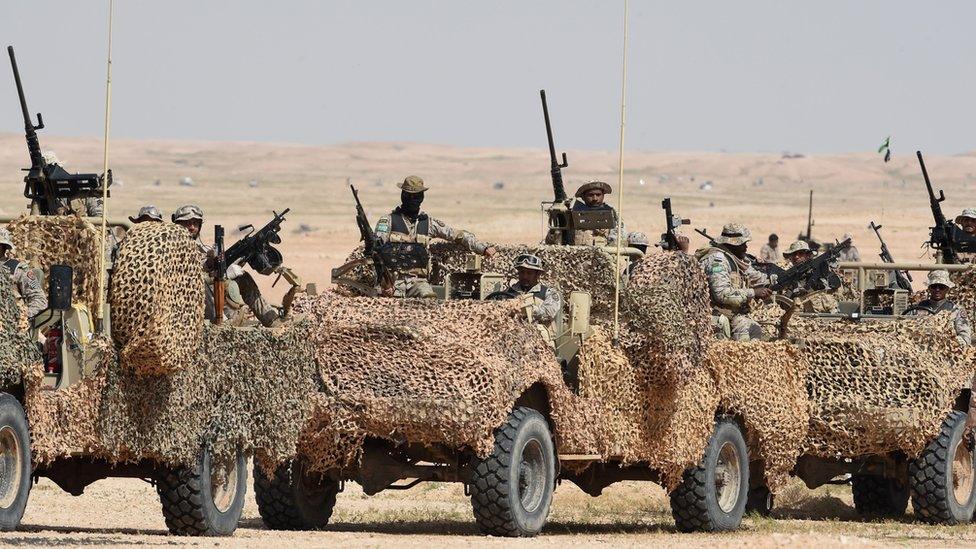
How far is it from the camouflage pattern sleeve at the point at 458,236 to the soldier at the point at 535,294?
2.54 ft

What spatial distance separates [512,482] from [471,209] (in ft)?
229

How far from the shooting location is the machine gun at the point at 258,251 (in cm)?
1723

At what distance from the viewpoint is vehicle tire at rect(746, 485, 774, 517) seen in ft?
62.1

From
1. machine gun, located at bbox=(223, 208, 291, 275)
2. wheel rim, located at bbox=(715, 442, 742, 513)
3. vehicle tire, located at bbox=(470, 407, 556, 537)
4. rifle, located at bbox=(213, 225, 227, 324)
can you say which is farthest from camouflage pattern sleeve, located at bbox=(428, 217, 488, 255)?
wheel rim, located at bbox=(715, 442, 742, 513)

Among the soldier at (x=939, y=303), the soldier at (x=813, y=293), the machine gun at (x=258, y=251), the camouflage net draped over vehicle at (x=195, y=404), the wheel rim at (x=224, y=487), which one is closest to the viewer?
the camouflage net draped over vehicle at (x=195, y=404)

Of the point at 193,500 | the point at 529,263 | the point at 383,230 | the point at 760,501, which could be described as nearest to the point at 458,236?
the point at 383,230

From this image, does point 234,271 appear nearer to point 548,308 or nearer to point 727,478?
point 548,308

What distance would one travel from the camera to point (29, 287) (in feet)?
46.4

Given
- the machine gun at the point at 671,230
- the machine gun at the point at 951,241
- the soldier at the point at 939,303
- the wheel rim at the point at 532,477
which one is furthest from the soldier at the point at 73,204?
the machine gun at the point at 951,241

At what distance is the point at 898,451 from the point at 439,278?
4166mm

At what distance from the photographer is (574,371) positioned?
1614cm

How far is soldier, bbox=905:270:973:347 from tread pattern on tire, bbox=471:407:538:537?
5549 millimetres

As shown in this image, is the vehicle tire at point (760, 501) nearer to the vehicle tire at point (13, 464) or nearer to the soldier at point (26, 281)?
the soldier at point (26, 281)

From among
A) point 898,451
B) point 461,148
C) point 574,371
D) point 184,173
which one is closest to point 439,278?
point 574,371
